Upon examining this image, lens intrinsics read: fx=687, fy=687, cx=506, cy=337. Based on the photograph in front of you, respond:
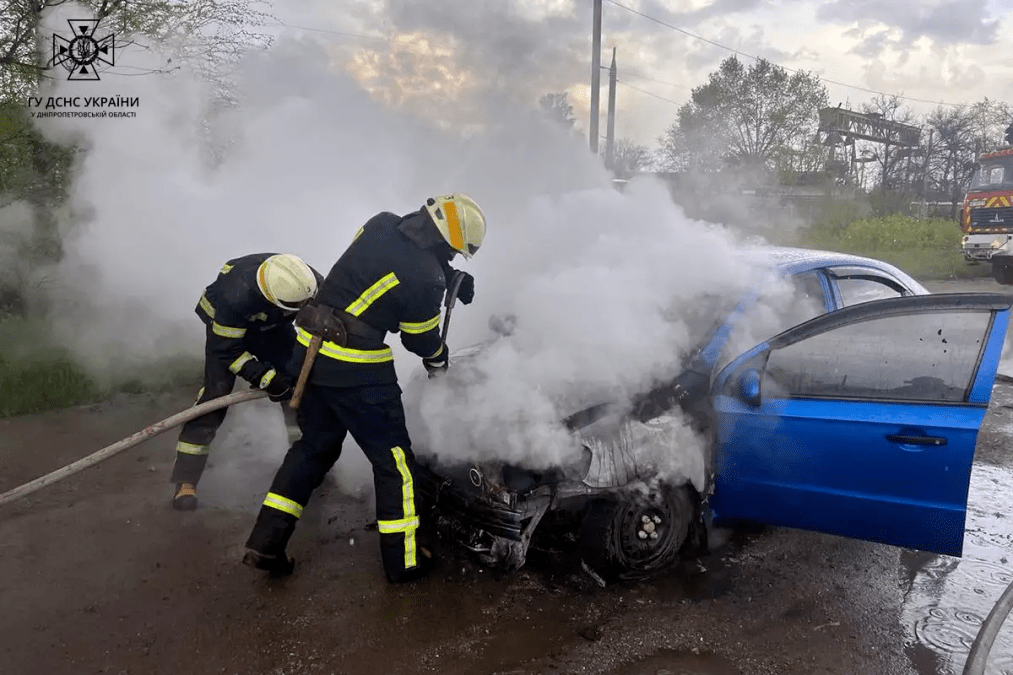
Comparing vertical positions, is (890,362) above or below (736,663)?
above

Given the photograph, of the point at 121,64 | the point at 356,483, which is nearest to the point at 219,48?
the point at 121,64

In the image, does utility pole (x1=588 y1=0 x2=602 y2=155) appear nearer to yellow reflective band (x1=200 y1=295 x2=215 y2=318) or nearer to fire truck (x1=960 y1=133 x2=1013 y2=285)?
fire truck (x1=960 y1=133 x2=1013 y2=285)

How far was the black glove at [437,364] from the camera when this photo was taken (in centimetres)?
369

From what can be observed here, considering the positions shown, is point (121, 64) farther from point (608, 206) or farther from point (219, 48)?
point (608, 206)

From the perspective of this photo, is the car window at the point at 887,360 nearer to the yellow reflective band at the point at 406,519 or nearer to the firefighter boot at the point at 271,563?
the yellow reflective band at the point at 406,519

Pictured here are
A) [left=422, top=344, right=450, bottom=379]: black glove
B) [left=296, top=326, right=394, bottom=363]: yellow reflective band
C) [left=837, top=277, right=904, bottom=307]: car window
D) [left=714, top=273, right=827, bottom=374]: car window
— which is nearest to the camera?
[left=296, top=326, right=394, bottom=363]: yellow reflective band

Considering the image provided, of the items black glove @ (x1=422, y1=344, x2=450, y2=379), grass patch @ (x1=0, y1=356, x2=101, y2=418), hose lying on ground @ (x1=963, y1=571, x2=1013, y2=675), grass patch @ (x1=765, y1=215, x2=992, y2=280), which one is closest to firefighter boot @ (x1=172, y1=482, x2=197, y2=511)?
black glove @ (x1=422, y1=344, x2=450, y2=379)

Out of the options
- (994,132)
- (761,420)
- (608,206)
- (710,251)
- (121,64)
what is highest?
(994,132)

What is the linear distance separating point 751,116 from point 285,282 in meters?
26.5

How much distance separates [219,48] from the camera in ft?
29.5

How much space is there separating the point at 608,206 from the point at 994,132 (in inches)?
1720

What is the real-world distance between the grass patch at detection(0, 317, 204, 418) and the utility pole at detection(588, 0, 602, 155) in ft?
37.4

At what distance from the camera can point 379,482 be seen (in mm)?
3498

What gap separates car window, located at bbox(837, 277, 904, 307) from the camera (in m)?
4.33
